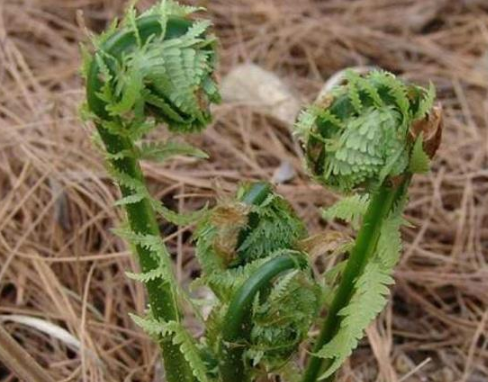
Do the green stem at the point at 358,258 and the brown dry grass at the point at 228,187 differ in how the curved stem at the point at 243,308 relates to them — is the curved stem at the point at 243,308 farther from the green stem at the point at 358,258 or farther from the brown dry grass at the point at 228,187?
the brown dry grass at the point at 228,187

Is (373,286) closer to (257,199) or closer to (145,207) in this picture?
(257,199)

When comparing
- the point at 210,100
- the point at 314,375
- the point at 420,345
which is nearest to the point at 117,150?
the point at 210,100

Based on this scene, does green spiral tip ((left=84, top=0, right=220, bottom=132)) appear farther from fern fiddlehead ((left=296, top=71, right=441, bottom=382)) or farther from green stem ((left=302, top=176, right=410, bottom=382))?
green stem ((left=302, top=176, right=410, bottom=382))

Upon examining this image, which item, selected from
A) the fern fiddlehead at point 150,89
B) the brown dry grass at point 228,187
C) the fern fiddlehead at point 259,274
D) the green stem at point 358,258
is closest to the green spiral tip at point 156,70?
the fern fiddlehead at point 150,89

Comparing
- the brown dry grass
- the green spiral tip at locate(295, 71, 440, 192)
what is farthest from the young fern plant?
the brown dry grass

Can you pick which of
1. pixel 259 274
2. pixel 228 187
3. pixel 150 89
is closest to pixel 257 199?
pixel 259 274

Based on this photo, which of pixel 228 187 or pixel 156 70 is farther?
pixel 228 187

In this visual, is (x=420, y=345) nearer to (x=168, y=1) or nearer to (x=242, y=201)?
(x=242, y=201)
